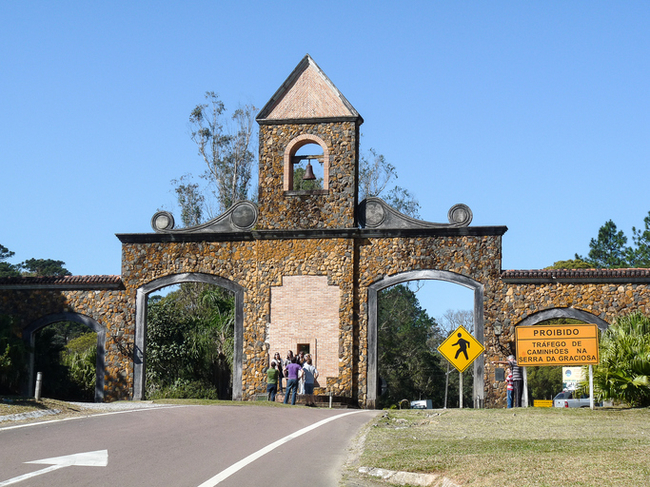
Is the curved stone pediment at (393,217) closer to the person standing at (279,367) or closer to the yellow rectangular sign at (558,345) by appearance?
the person standing at (279,367)

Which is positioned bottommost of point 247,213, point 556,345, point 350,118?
point 556,345

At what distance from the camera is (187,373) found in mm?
36125

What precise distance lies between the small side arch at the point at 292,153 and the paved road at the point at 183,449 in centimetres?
1294

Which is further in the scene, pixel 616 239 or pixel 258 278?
pixel 616 239

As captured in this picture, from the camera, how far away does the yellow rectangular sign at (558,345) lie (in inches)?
795

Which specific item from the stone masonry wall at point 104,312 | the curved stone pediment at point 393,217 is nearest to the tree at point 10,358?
the stone masonry wall at point 104,312

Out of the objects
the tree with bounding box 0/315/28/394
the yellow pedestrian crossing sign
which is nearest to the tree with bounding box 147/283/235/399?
the tree with bounding box 0/315/28/394

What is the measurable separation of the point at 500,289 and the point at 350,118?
7499 millimetres

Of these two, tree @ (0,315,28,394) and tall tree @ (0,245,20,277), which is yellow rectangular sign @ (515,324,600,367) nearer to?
tree @ (0,315,28,394)

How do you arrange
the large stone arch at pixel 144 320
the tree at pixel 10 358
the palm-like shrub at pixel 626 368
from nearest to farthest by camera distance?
the palm-like shrub at pixel 626 368
the tree at pixel 10 358
the large stone arch at pixel 144 320

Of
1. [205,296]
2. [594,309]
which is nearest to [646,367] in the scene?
[594,309]

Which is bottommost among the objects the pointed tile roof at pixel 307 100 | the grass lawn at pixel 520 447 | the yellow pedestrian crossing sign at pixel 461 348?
the grass lawn at pixel 520 447

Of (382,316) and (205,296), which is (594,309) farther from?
(382,316)

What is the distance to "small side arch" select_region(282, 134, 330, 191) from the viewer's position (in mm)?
28812
